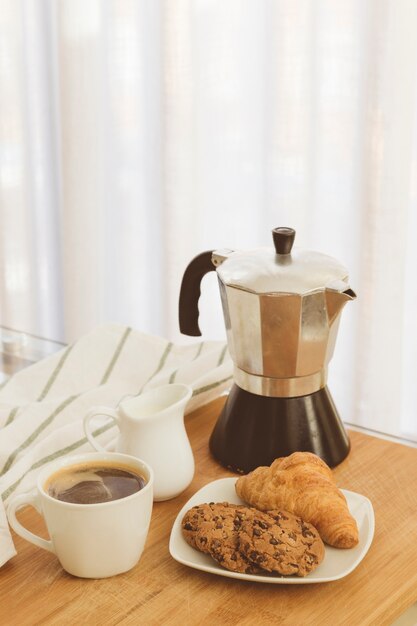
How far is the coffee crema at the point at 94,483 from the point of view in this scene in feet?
2.43

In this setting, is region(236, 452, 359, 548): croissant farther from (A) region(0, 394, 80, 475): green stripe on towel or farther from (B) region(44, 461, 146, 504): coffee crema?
(A) region(0, 394, 80, 475): green stripe on towel

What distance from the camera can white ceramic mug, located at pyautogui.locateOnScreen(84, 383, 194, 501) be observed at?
0.84 m

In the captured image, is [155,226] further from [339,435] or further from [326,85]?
[339,435]

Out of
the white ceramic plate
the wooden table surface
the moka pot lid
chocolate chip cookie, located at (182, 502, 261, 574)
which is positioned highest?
the moka pot lid

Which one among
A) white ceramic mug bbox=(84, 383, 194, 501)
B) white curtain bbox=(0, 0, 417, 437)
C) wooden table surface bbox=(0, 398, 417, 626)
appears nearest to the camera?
wooden table surface bbox=(0, 398, 417, 626)

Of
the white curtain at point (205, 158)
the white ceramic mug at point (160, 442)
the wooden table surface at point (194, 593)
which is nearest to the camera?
the wooden table surface at point (194, 593)

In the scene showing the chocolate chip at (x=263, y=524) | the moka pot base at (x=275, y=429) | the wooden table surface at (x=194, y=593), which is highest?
the moka pot base at (x=275, y=429)

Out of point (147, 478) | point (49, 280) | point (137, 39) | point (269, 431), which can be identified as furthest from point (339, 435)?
point (49, 280)

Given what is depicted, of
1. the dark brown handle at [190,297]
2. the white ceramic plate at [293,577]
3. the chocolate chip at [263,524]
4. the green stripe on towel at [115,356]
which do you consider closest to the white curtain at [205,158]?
the green stripe on towel at [115,356]

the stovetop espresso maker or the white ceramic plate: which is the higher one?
the stovetop espresso maker

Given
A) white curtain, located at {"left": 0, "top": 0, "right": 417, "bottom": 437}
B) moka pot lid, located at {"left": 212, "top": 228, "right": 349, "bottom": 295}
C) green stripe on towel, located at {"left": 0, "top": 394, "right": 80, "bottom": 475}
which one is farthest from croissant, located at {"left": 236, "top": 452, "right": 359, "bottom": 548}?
white curtain, located at {"left": 0, "top": 0, "right": 417, "bottom": 437}

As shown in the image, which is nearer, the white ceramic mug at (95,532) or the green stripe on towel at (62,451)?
the white ceramic mug at (95,532)

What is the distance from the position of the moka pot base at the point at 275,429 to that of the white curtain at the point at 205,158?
2.49 feet

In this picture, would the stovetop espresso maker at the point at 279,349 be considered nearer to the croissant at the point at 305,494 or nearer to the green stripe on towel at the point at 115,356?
the croissant at the point at 305,494
